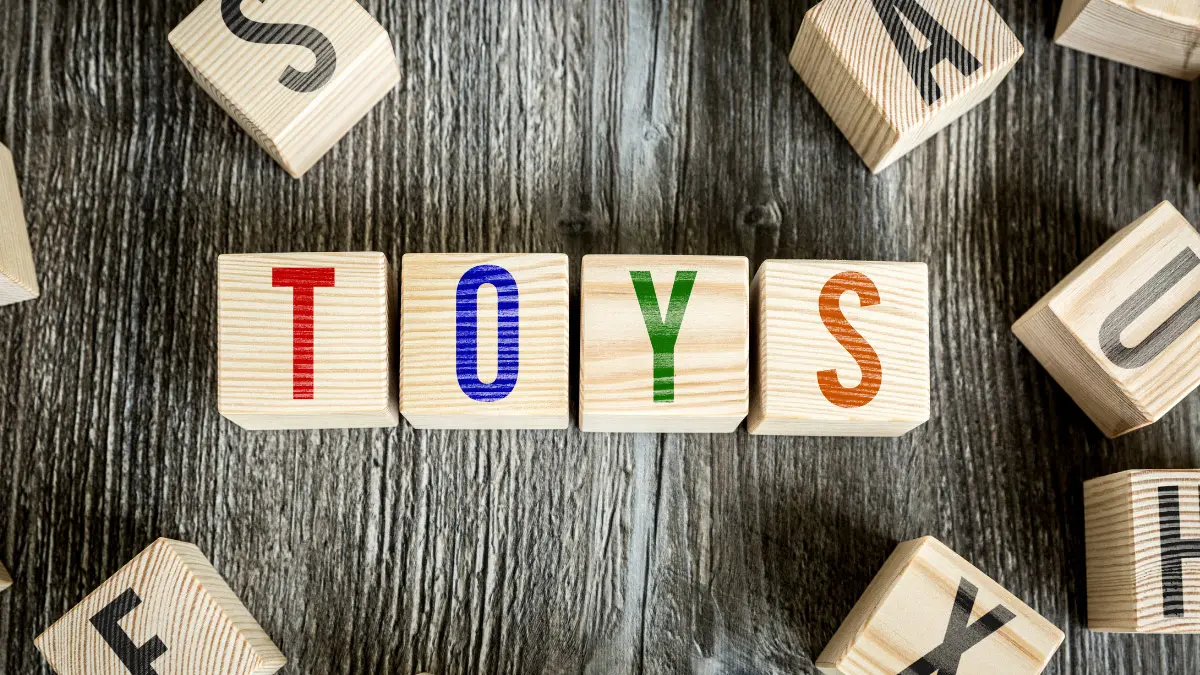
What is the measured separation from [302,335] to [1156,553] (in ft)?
3.31

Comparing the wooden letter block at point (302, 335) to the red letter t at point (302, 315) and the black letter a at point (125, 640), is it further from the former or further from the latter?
the black letter a at point (125, 640)

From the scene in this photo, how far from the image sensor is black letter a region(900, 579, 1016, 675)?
3.10 ft

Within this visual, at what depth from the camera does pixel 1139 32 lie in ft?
3.50

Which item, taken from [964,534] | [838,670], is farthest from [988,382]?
[838,670]

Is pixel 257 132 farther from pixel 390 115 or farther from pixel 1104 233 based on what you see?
pixel 1104 233

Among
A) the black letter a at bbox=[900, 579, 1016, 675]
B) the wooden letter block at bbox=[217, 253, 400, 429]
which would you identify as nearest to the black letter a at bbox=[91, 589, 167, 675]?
the wooden letter block at bbox=[217, 253, 400, 429]

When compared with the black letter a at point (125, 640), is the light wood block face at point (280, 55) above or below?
above

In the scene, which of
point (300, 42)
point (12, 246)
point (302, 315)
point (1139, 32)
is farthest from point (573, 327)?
point (1139, 32)

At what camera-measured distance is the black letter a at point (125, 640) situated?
0.95 metres

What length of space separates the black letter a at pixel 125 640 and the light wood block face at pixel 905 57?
1019 mm

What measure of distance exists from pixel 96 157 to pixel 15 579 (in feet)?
1.75

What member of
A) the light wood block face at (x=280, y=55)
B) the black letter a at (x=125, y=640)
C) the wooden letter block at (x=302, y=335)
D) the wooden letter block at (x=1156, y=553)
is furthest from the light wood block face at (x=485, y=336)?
the wooden letter block at (x=1156, y=553)

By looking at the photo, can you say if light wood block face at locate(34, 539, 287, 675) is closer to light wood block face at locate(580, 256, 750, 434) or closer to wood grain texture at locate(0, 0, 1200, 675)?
wood grain texture at locate(0, 0, 1200, 675)

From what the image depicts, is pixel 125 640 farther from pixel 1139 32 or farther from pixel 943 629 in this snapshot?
pixel 1139 32
